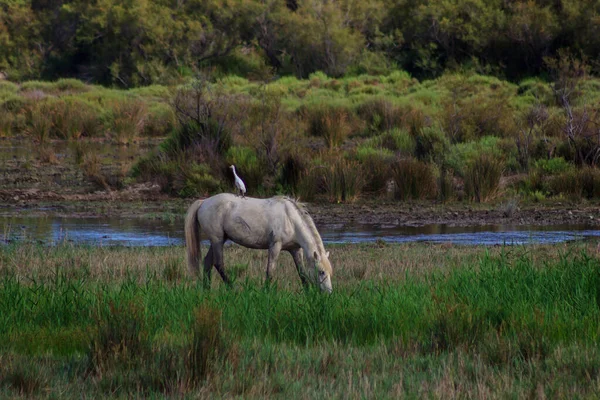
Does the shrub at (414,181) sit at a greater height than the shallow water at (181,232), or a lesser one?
greater

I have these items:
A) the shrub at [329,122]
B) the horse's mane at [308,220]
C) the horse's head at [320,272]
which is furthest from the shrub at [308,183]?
the horse's head at [320,272]

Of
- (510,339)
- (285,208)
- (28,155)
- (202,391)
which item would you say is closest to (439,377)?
(510,339)

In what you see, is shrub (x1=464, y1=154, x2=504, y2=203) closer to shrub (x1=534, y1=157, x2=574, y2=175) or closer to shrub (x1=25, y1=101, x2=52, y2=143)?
shrub (x1=534, y1=157, x2=574, y2=175)

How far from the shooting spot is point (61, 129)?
31344 millimetres

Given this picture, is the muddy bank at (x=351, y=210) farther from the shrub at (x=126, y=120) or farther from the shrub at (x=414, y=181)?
the shrub at (x=126, y=120)

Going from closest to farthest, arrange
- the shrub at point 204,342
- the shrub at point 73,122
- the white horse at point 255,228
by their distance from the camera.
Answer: the shrub at point 204,342 < the white horse at point 255,228 < the shrub at point 73,122

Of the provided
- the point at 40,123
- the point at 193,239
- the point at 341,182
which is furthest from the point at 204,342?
the point at 40,123

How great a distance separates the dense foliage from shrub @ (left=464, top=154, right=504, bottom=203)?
21.5m

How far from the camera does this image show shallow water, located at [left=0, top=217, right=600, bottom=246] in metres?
14.6

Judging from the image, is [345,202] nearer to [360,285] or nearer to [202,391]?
[360,285]

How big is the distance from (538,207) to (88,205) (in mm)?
8566

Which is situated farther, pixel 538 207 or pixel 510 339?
pixel 538 207

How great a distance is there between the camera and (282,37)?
171 feet

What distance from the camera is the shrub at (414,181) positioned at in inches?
749
